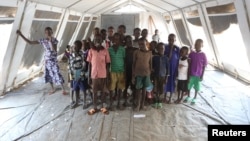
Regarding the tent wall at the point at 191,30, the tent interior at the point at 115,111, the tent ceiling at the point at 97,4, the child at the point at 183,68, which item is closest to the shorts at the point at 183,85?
the child at the point at 183,68

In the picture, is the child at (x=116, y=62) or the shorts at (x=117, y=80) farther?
the shorts at (x=117, y=80)

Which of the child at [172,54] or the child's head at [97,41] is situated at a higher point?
the child's head at [97,41]

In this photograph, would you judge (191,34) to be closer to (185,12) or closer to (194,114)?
(185,12)

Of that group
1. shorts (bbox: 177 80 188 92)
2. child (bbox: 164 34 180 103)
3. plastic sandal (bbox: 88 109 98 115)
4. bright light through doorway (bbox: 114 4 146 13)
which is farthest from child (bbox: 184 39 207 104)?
bright light through doorway (bbox: 114 4 146 13)

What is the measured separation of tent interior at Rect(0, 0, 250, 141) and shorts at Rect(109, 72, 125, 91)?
0.43 meters

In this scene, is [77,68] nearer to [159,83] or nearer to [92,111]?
[92,111]

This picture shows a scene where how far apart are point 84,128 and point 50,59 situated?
1.88 m

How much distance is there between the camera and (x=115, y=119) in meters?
3.89

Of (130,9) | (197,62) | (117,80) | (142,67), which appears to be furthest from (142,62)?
(130,9)

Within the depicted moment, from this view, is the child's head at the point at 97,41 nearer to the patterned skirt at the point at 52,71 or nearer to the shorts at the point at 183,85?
the patterned skirt at the point at 52,71

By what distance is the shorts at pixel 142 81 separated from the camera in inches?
159

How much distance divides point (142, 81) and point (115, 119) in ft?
2.52

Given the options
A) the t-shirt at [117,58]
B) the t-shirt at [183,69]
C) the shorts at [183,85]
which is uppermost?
the t-shirt at [117,58]

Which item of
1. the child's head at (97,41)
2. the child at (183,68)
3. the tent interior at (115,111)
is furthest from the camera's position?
the child at (183,68)
